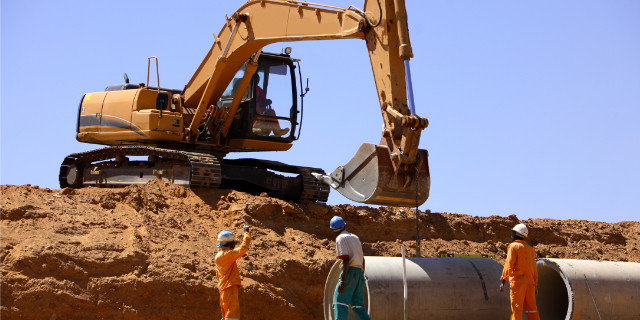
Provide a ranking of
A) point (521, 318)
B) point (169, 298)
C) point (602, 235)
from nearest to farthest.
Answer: point (521, 318)
point (169, 298)
point (602, 235)

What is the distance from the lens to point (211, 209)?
39.1 ft

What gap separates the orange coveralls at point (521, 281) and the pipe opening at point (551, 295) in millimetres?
2393

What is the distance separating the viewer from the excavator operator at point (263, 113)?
13492mm

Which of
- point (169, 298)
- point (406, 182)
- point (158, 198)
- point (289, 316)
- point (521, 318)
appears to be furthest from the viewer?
point (158, 198)

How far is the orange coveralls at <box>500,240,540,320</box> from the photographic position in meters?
8.09

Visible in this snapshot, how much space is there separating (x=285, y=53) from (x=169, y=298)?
6010mm

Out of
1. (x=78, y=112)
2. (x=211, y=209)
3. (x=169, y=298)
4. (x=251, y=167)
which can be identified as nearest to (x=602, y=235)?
(x=251, y=167)

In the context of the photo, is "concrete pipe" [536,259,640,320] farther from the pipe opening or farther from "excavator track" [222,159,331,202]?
"excavator track" [222,159,331,202]

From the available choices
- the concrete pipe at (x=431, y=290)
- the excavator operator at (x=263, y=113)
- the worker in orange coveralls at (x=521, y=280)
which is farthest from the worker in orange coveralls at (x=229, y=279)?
the excavator operator at (x=263, y=113)

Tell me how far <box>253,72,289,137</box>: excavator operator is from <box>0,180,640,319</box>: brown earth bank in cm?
171

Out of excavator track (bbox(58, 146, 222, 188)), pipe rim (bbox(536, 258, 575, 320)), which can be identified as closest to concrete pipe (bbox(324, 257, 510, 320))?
pipe rim (bbox(536, 258, 575, 320))

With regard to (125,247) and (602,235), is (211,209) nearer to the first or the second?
(125,247)

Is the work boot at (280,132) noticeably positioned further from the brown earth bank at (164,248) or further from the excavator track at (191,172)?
the brown earth bank at (164,248)

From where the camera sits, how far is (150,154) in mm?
13195
